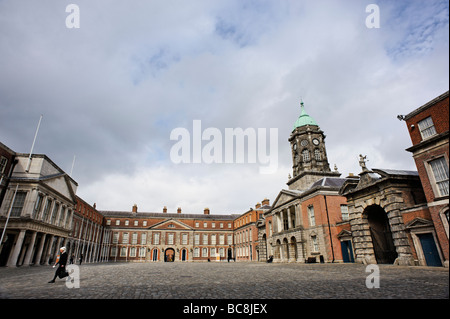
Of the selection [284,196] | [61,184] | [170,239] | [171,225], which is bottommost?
[170,239]

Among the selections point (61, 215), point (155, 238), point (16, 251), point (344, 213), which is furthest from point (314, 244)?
point (155, 238)

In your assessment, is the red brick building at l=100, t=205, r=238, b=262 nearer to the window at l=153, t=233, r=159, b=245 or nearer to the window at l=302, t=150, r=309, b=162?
the window at l=153, t=233, r=159, b=245

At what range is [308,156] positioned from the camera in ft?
144

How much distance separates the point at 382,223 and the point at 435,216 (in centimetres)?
1033

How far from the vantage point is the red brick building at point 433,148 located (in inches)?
204

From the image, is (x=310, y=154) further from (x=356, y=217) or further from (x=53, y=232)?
(x=53, y=232)

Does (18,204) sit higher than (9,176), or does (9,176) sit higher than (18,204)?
(9,176)

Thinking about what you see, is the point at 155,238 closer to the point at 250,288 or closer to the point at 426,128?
the point at 250,288

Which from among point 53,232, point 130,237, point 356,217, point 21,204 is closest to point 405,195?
point 356,217

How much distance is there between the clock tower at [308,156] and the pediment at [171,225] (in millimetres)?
36522

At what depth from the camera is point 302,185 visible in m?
42.3

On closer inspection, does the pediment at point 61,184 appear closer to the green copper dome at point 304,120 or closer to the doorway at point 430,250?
the doorway at point 430,250

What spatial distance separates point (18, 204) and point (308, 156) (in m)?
41.8

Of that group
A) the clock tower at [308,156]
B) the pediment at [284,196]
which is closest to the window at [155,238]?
the pediment at [284,196]
